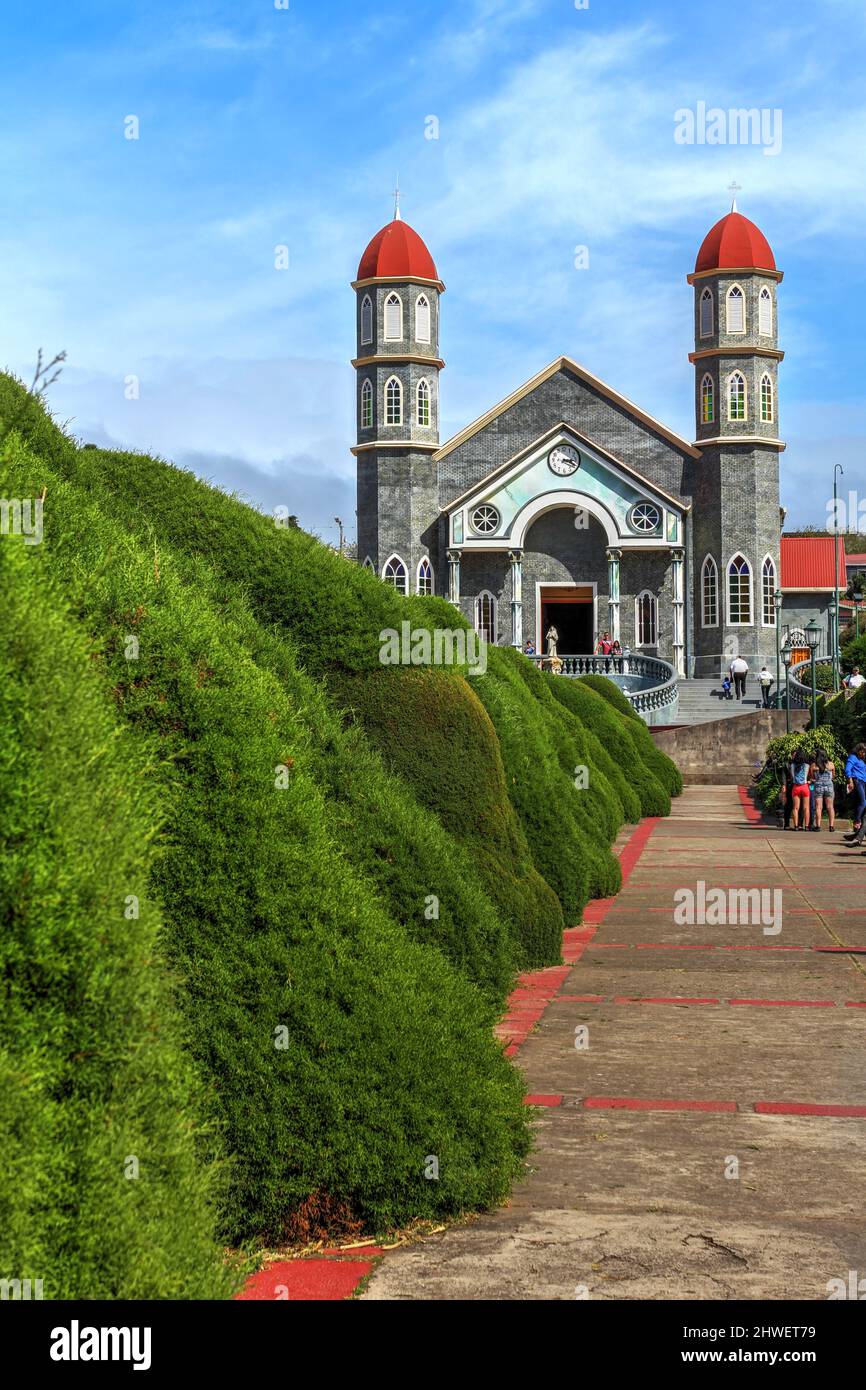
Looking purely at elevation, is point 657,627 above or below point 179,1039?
above

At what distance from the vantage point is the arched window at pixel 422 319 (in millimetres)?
52750

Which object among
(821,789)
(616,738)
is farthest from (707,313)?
(616,738)

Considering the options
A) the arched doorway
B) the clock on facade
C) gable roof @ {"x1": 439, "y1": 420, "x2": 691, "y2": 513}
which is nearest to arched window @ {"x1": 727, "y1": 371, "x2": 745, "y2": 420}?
gable roof @ {"x1": 439, "y1": 420, "x2": 691, "y2": 513}

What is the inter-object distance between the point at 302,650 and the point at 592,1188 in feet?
15.3

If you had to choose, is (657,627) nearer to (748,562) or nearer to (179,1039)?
(748,562)

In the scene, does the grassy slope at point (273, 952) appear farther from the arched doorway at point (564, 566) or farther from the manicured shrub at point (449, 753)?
the arched doorway at point (564, 566)

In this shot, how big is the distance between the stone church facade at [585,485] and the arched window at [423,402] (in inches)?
2.0

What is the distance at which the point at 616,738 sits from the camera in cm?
2634

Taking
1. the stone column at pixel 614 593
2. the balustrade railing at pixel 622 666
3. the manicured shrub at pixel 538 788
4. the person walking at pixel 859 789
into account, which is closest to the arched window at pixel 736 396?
the stone column at pixel 614 593

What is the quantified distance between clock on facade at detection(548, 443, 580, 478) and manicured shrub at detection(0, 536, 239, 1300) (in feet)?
156

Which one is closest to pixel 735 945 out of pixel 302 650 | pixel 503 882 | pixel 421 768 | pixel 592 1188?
pixel 503 882

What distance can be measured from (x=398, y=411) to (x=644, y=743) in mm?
24858

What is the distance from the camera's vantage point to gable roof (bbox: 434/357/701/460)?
52438 mm

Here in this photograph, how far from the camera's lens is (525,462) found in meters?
51.2
